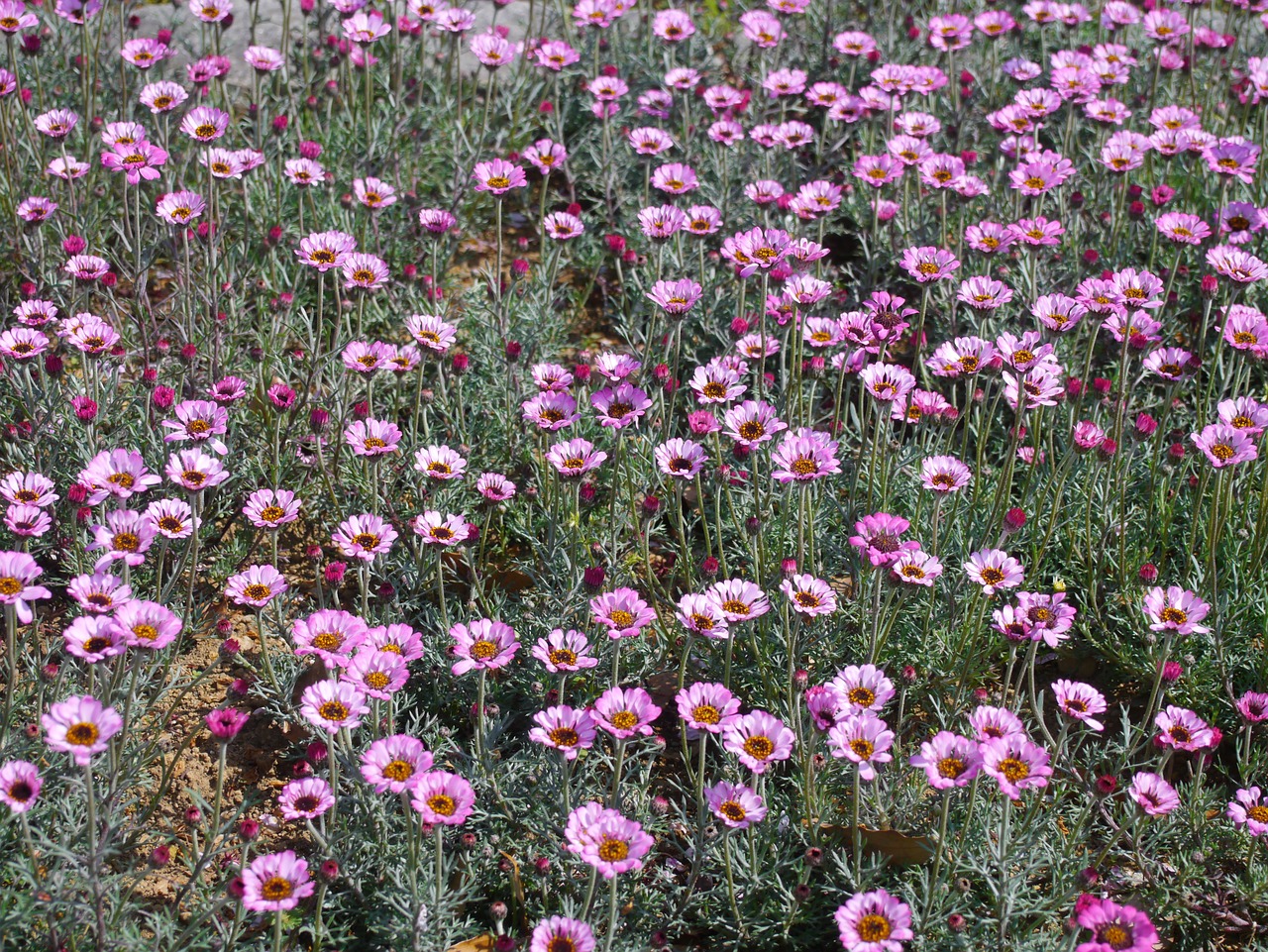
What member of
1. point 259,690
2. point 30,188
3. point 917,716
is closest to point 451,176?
point 30,188

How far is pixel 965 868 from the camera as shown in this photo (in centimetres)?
309

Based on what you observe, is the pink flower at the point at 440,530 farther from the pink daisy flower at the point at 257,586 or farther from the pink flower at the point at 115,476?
the pink flower at the point at 115,476

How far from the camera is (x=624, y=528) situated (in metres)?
4.43

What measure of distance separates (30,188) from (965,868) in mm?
4689

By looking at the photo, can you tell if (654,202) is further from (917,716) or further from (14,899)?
(14,899)

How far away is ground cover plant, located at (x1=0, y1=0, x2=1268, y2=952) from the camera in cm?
300

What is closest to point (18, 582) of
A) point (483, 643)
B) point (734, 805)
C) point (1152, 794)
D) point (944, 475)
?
point (483, 643)

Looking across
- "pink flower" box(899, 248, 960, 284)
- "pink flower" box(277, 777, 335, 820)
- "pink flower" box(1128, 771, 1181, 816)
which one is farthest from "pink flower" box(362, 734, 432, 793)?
"pink flower" box(899, 248, 960, 284)

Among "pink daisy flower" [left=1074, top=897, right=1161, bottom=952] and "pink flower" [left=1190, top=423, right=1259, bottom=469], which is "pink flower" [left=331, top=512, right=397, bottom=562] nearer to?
"pink daisy flower" [left=1074, top=897, right=1161, bottom=952]

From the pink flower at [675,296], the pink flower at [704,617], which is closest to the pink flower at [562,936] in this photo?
the pink flower at [704,617]

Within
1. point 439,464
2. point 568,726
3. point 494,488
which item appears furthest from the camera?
point 439,464

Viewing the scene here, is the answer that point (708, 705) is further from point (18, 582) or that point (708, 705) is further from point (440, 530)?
point (18, 582)

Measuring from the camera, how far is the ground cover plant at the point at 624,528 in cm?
300

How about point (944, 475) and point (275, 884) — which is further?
point (944, 475)
